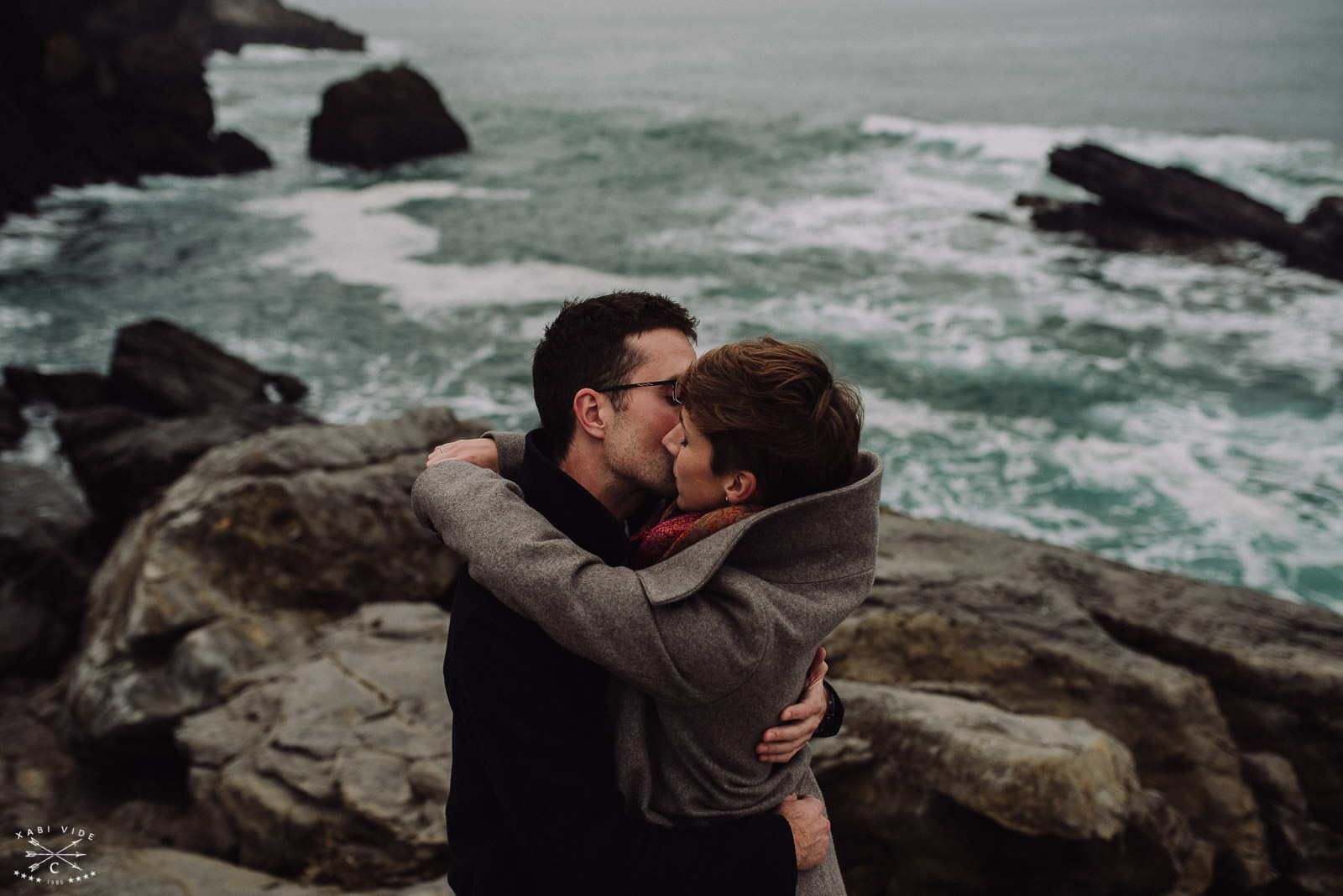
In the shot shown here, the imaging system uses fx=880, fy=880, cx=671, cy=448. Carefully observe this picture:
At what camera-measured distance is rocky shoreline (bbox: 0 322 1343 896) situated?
3.13m

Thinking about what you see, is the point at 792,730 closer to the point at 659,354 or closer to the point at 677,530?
the point at 677,530

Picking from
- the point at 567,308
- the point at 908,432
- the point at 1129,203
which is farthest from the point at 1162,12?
the point at 567,308

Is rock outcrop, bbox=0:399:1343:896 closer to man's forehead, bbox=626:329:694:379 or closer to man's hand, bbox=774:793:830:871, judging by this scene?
man's hand, bbox=774:793:830:871

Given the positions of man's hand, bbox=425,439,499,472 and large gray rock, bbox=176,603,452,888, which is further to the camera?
large gray rock, bbox=176,603,452,888

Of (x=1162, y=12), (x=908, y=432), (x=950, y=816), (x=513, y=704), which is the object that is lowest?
(x=908, y=432)

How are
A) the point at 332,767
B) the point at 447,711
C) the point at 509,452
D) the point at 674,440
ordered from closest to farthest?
the point at 674,440
the point at 509,452
the point at 332,767
the point at 447,711

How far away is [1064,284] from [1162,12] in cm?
14725

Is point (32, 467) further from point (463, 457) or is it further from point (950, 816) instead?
point (950, 816)

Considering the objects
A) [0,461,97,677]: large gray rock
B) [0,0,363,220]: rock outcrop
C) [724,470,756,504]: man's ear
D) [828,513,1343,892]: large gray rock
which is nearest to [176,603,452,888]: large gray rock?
[828,513,1343,892]: large gray rock

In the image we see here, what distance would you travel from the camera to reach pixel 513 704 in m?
1.71

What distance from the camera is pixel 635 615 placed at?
163cm

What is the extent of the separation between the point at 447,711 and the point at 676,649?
105 inches

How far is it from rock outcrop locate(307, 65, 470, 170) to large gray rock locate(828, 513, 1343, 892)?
90.3 ft

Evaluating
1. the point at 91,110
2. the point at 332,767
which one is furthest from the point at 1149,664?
the point at 91,110
